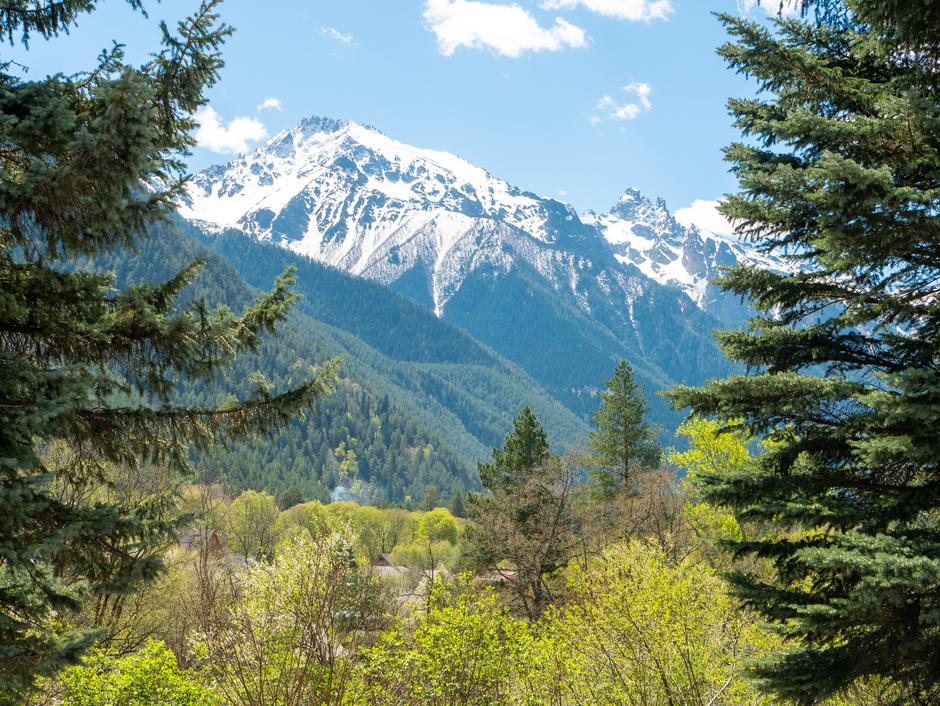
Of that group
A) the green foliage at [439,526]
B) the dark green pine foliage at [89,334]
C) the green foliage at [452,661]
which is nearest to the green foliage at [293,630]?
the green foliage at [452,661]

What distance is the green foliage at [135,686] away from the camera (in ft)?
32.2

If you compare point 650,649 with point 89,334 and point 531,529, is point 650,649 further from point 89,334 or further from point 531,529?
point 531,529

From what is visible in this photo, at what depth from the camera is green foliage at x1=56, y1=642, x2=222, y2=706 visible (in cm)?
983

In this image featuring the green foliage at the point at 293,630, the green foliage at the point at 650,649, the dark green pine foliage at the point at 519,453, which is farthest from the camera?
the dark green pine foliage at the point at 519,453

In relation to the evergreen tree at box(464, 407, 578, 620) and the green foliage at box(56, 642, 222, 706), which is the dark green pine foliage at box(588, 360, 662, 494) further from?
the green foliage at box(56, 642, 222, 706)

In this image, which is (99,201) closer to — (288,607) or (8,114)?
(8,114)

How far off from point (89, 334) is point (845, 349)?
8.26 meters

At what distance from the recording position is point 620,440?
35531mm

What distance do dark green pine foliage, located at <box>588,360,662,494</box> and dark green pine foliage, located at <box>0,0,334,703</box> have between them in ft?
96.2

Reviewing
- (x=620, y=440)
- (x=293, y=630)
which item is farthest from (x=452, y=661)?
(x=620, y=440)

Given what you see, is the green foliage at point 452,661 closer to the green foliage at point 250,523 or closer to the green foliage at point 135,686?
the green foliage at point 135,686

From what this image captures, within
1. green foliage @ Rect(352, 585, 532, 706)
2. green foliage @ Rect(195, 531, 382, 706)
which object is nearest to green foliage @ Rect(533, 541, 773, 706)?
green foliage @ Rect(352, 585, 532, 706)

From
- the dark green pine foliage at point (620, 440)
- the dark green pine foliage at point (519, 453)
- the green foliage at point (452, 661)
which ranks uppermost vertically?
the dark green pine foliage at point (620, 440)

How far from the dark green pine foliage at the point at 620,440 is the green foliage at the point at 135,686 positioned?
26.3 m
